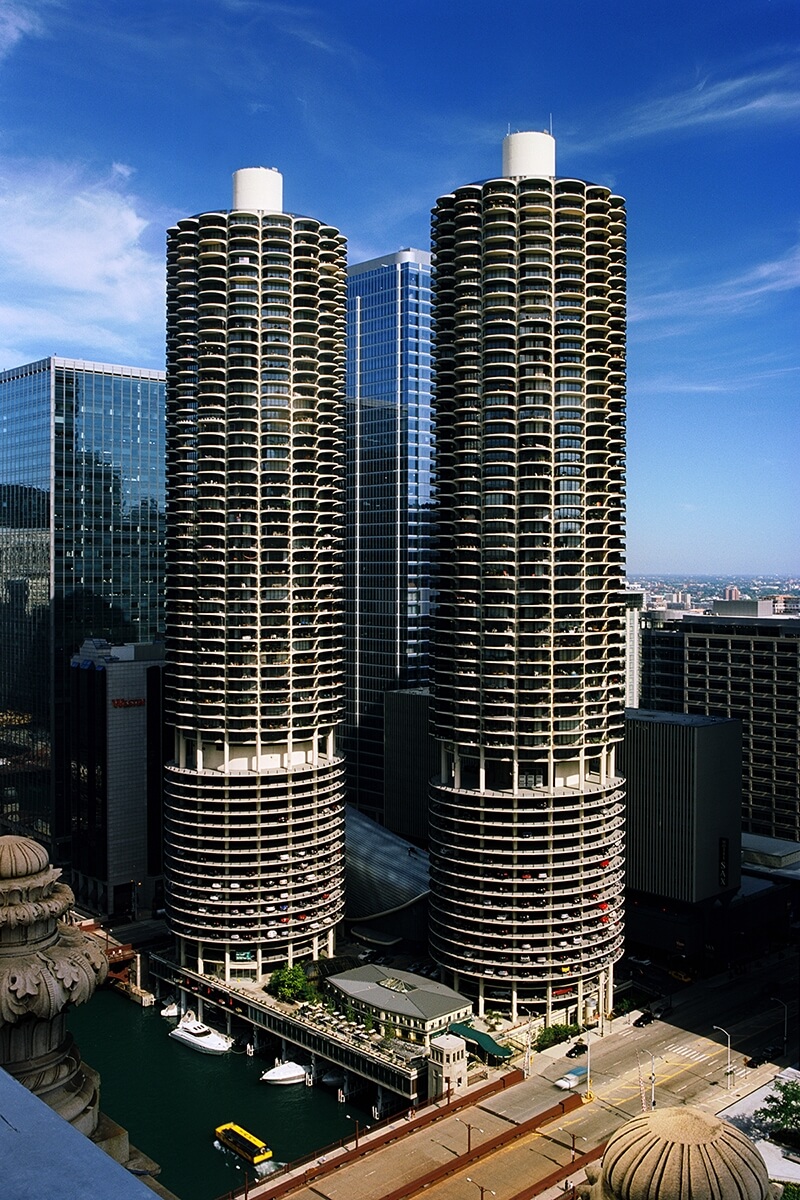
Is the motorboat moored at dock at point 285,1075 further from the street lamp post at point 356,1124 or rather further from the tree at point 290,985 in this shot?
the tree at point 290,985

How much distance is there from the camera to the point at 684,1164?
3098 centimetres

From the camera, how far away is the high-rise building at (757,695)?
579 ft

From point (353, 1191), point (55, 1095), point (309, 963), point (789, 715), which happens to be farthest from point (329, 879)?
point (55, 1095)

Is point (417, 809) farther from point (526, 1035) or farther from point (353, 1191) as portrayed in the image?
point (353, 1191)

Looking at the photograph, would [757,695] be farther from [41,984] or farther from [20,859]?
[41,984]

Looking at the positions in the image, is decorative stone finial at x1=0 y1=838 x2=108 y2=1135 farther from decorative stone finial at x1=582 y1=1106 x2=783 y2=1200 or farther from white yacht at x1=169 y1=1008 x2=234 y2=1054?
white yacht at x1=169 y1=1008 x2=234 y2=1054

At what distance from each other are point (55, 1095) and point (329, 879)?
4665 inches

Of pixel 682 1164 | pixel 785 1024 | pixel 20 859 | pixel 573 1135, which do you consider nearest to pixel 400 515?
pixel 785 1024

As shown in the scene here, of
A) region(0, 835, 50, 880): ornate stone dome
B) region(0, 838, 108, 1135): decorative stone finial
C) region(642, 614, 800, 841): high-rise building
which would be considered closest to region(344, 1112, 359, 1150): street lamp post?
region(0, 838, 108, 1135): decorative stone finial

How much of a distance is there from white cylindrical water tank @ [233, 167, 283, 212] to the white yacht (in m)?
100

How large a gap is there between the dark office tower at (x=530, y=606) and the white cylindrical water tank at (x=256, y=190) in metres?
24.8

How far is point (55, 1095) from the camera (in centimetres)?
2202

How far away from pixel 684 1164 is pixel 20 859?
69.1 feet

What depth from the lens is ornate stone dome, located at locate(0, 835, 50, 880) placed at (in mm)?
23875
